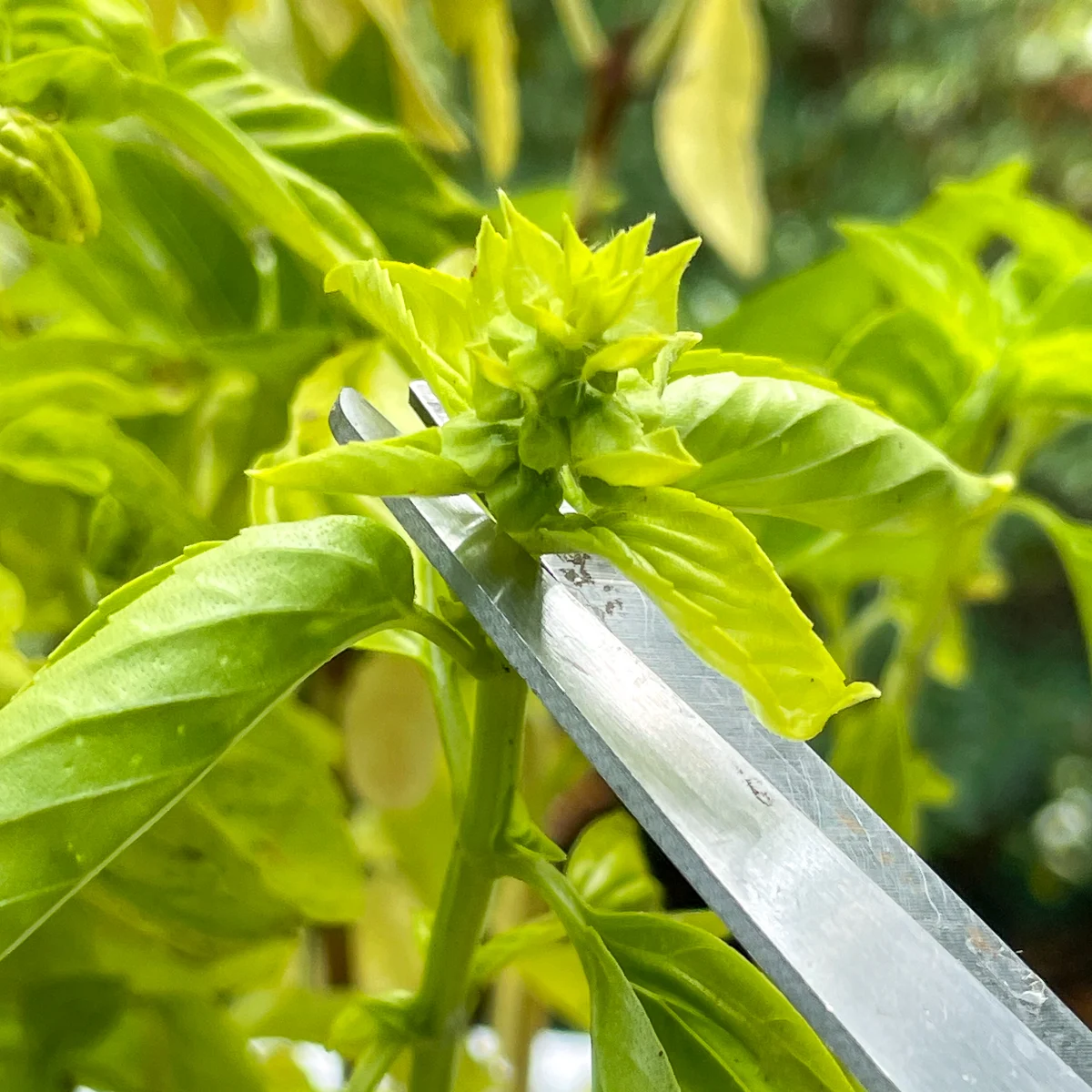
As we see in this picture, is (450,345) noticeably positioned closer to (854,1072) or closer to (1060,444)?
(854,1072)

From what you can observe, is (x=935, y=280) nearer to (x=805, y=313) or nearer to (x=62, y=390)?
(x=805, y=313)

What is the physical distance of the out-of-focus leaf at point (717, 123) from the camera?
17.8 inches

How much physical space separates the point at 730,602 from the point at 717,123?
356mm

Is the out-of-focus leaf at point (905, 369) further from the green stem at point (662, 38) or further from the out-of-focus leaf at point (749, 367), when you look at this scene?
the green stem at point (662, 38)

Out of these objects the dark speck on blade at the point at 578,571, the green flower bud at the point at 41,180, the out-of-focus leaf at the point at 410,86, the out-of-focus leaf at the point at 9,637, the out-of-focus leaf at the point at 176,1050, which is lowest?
the out-of-focus leaf at the point at 176,1050

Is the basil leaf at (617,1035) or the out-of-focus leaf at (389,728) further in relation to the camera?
the out-of-focus leaf at (389,728)

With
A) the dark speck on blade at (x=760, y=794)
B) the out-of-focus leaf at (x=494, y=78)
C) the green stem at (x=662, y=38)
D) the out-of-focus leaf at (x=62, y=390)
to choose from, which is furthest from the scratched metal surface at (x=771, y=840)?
the green stem at (x=662, y=38)

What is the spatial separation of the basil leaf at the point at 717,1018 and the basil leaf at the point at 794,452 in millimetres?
79

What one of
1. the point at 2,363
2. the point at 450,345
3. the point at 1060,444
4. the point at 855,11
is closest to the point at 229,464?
the point at 2,363

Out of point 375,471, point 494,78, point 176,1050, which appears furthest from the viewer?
point 494,78

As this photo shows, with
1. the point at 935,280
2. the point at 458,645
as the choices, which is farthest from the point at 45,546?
the point at 935,280

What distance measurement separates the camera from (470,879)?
0.21 meters

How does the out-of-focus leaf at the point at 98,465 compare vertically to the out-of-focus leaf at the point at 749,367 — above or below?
above

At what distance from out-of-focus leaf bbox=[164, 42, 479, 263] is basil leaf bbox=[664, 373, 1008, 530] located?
141 millimetres
